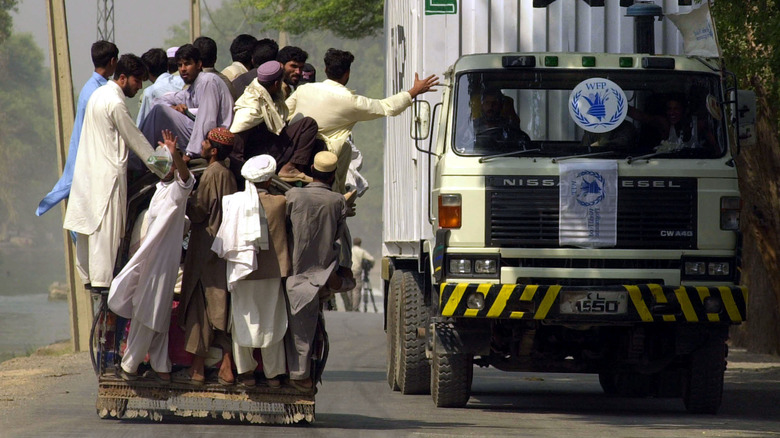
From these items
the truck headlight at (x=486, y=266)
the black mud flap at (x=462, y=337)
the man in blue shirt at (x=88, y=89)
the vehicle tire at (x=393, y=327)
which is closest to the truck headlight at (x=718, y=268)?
the truck headlight at (x=486, y=266)

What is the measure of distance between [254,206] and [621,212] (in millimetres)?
2791

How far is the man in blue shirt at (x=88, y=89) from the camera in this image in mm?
9641

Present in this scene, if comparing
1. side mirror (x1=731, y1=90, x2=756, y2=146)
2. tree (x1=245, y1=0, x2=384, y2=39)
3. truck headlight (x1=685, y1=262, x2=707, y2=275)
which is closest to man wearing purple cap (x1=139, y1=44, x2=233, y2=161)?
truck headlight (x1=685, y1=262, x2=707, y2=275)

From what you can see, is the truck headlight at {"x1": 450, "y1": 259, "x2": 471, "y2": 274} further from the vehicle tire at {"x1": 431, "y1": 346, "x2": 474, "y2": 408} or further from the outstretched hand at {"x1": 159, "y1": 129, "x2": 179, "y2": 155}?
the outstretched hand at {"x1": 159, "y1": 129, "x2": 179, "y2": 155}

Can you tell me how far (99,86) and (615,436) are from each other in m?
4.34

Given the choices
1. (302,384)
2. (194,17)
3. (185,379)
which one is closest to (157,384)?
(185,379)

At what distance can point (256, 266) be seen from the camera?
925cm

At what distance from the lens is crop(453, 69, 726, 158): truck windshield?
34.1 feet

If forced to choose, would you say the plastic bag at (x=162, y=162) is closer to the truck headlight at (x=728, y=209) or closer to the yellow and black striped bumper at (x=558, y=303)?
the yellow and black striped bumper at (x=558, y=303)

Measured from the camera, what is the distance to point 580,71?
1064cm

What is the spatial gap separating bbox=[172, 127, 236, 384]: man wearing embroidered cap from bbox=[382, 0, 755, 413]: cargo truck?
170 cm

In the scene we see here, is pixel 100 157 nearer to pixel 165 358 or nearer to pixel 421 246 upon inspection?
pixel 165 358

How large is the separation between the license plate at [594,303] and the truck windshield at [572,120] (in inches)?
41.8

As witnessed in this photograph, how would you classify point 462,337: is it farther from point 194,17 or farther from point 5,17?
point 5,17
